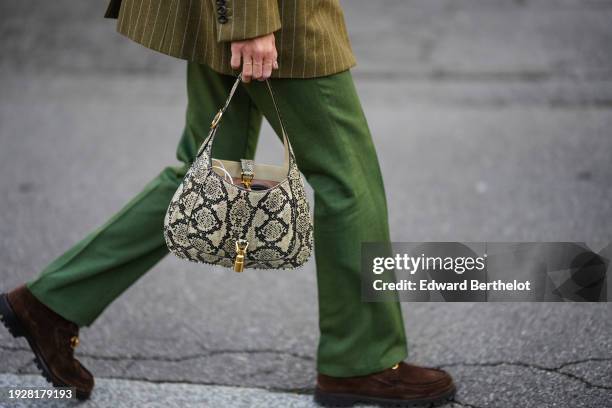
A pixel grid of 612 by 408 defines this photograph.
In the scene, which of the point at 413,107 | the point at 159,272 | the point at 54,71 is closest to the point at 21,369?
the point at 159,272

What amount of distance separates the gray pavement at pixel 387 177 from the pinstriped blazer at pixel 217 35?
3.31 feet

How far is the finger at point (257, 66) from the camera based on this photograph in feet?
7.06

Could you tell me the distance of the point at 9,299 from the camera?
8.32 ft

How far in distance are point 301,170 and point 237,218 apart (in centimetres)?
30

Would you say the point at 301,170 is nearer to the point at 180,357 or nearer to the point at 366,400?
the point at 366,400

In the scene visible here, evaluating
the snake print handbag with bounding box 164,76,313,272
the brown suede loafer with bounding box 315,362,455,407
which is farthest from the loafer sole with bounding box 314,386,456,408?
the snake print handbag with bounding box 164,76,313,272

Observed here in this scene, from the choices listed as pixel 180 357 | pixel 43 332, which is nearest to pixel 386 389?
pixel 180 357

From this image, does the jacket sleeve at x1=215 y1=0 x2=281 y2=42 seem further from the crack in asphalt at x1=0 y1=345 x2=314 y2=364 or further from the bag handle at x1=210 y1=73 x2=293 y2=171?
the crack in asphalt at x1=0 y1=345 x2=314 y2=364

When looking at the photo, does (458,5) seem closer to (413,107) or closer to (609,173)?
(413,107)

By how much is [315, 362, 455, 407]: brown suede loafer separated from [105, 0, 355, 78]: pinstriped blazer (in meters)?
0.87

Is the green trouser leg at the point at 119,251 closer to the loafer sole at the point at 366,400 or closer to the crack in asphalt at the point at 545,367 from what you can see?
the loafer sole at the point at 366,400

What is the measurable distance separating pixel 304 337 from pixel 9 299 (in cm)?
104

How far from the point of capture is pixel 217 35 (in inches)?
86.1

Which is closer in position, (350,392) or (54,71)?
(350,392)
